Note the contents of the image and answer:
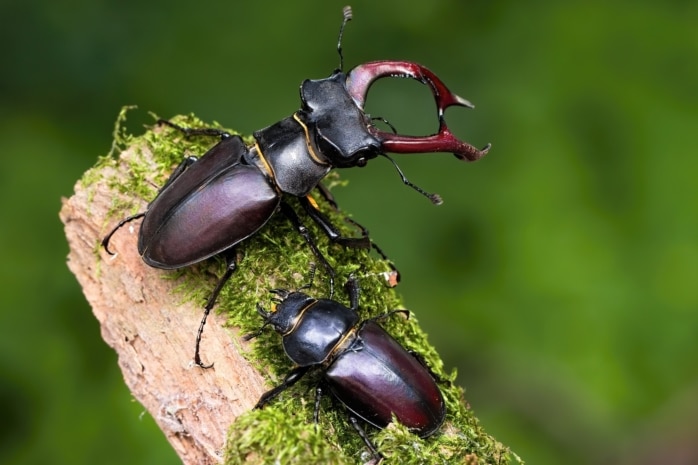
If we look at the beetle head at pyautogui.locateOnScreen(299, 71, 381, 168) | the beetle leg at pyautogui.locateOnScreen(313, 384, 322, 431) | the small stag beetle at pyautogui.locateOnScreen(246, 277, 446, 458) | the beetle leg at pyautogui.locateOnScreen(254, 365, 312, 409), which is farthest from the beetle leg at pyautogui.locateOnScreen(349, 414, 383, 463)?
the beetle head at pyautogui.locateOnScreen(299, 71, 381, 168)

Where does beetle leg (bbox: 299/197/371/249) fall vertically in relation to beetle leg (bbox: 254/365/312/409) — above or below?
above

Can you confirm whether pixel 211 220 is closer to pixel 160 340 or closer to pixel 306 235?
pixel 306 235

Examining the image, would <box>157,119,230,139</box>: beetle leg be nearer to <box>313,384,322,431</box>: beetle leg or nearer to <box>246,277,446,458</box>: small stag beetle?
<box>246,277,446,458</box>: small stag beetle

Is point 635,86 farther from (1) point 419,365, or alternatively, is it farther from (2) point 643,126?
(1) point 419,365

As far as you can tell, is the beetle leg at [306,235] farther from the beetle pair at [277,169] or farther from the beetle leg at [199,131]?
the beetle leg at [199,131]

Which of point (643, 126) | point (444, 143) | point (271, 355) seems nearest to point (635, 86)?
point (643, 126)

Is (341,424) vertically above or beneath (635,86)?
beneath
